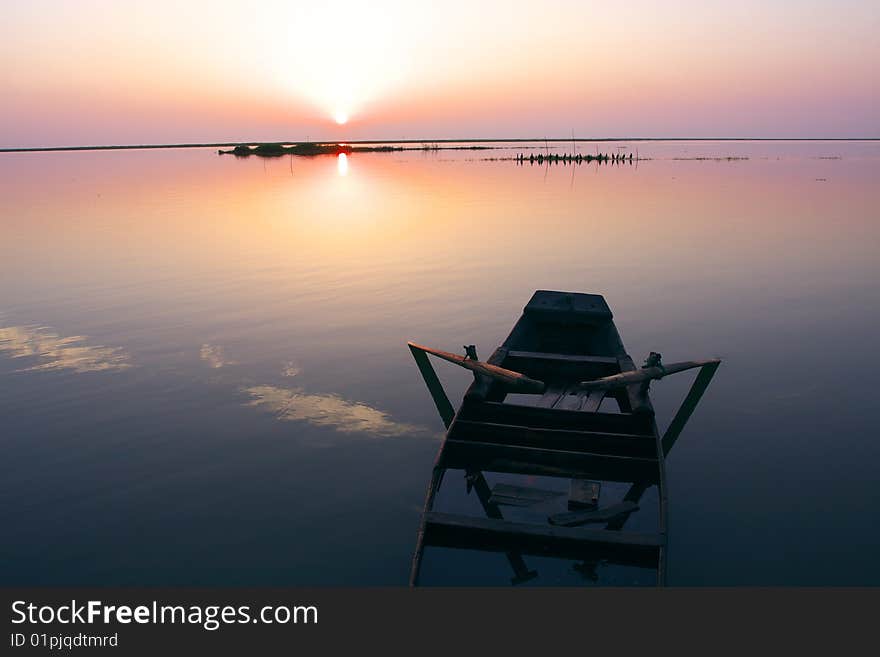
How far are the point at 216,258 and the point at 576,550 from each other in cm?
2509

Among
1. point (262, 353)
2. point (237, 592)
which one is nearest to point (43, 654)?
point (237, 592)

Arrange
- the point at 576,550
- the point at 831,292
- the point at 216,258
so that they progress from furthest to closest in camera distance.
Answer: the point at 216,258, the point at 831,292, the point at 576,550

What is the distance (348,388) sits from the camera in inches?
530

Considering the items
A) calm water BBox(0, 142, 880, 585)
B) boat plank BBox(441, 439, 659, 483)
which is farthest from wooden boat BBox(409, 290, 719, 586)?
calm water BBox(0, 142, 880, 585)

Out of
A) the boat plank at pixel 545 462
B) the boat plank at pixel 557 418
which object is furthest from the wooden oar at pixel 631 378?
the boat plank at pixel 545 462

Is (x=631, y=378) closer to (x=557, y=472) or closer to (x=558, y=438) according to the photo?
(x=558, y=438)

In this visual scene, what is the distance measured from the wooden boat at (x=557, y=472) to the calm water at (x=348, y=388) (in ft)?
2.65

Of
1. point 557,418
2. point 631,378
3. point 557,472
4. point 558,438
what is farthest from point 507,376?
point 557,472

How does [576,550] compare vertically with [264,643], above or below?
above

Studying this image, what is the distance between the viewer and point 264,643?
6426 mm

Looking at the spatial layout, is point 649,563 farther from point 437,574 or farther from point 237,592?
point 237,592

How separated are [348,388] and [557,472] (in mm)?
6211

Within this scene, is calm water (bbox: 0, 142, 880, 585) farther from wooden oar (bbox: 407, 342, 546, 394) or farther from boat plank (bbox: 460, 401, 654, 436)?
wooden oar (bbox: 407, 342, 546, 394)

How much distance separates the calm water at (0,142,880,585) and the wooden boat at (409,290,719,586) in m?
0.81
